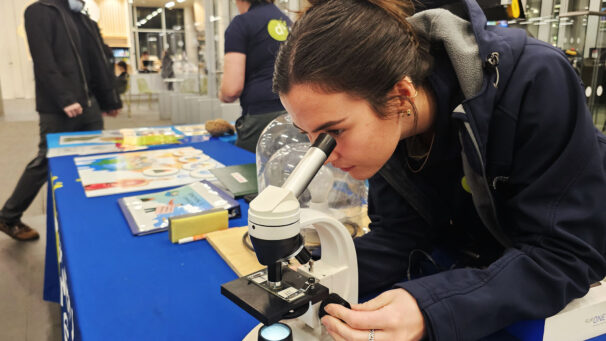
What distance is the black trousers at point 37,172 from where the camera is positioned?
2430 mm

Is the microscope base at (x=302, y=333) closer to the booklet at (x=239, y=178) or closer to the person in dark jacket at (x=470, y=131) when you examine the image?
the person in dark jacket at (x=470, y=131)

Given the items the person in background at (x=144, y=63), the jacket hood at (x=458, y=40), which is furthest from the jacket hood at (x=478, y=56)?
the person in background at (x=144, y=63)

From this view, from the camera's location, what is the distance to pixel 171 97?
7477mm

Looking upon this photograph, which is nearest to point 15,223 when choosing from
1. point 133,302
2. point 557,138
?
point 133,302

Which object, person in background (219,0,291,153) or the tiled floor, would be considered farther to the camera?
person in background (219,0,291,153)

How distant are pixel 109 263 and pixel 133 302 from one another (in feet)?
0.62

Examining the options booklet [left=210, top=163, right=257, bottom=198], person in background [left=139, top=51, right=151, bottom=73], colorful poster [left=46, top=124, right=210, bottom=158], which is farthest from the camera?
person in background [left=139, top=51, right=151, bottom=73]

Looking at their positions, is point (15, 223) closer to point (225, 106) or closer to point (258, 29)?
point (258, 29)

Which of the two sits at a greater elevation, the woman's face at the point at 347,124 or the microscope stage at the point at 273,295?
the woman's face at the point at 347,124

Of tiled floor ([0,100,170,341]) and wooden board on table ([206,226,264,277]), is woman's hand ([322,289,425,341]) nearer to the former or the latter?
wooden board on table ([206,226,264,277])

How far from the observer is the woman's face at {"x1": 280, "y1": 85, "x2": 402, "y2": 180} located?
0.68m

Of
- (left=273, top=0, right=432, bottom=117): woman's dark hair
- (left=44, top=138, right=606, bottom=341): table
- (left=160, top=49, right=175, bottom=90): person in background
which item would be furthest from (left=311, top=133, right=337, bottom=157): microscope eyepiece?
(left=160, top=49, right=175, bottom=90): person in background

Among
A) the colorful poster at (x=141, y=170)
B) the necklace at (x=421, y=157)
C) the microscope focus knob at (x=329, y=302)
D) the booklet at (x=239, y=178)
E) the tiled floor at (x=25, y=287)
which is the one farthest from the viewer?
the tiled floor at (x=25, y=287)

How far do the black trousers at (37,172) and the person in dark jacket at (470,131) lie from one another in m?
2.18
